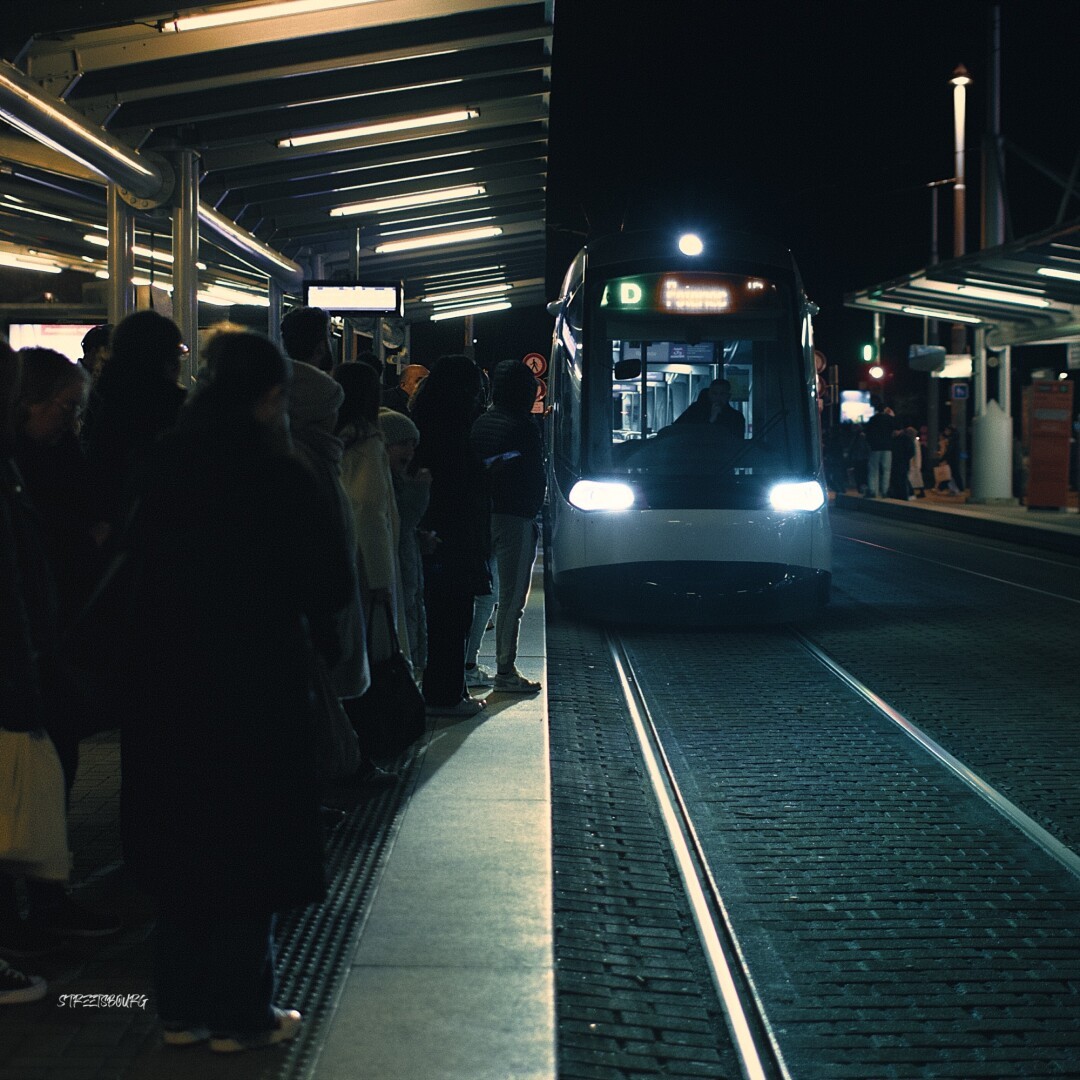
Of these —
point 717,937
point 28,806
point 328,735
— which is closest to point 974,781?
point 717,937

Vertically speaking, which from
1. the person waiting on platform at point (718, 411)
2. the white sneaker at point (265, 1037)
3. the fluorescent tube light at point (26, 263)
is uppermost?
the fluorescent tube light at point (26, 263)

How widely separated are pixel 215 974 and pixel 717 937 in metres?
1.86

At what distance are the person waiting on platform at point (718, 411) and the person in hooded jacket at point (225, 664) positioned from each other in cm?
873

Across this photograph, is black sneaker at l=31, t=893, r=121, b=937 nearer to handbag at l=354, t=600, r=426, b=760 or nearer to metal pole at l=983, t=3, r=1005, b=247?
handbag at l=354, t=600, r=426, b=760

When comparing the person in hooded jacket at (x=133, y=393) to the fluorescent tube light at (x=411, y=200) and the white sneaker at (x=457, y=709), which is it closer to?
the white sneaker at (x=457, y=709)

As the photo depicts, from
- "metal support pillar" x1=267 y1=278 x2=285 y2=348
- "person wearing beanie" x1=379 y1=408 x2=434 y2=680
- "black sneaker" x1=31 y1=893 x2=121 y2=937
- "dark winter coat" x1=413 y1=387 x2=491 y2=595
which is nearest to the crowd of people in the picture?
"black sneaker" x1=31 y1=893 x2=121 y2=937

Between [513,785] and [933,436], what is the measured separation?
105 ft

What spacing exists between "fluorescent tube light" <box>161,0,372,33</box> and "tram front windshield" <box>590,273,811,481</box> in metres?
3.90

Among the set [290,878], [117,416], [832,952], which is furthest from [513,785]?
[290,878]

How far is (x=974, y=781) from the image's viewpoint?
6.61 metres

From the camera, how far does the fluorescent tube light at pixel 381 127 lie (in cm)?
1128

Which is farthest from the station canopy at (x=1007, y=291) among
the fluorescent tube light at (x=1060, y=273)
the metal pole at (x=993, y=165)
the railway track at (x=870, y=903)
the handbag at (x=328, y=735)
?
the handbag at (x=328, y=735)

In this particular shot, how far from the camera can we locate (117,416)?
5.03 m

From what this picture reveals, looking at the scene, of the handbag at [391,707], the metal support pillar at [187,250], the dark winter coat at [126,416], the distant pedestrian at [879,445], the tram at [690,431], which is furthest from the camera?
the distant pedestrian at [879,445]
